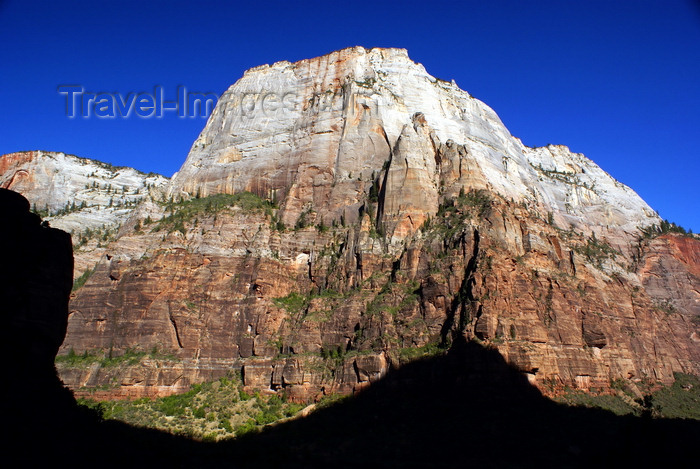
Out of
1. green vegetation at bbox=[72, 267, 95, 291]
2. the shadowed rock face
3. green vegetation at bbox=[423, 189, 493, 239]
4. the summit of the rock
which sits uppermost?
the summit of the rock

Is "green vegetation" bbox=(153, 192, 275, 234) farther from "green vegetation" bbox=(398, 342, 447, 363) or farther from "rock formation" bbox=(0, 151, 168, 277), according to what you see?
"green vegetation" bbox=(398, 342, 447, 363)

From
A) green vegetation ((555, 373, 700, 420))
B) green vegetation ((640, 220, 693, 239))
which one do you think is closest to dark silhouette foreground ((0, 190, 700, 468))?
green vegetation ((555, 373, 700, 420))

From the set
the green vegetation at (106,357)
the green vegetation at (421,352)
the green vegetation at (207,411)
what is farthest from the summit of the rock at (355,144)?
the green vegetation at (207,411)

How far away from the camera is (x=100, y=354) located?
70375mm

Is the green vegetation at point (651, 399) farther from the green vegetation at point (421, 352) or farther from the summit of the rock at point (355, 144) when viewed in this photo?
the summit of the rock at point (355, 144)

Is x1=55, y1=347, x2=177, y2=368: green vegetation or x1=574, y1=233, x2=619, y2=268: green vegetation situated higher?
x1=574, y1=233, x2=619, y2=268: green vegetation

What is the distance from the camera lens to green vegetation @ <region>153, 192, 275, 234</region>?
278ft

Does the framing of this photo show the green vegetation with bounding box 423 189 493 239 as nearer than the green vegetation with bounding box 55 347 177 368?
No

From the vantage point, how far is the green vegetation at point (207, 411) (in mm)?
60250

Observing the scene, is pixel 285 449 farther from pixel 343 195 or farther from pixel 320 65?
pixel 320 65

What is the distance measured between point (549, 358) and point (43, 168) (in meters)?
119

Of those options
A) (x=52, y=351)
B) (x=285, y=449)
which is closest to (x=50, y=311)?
(x=52, y=351)

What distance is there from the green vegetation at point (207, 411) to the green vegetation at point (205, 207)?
2566 cm

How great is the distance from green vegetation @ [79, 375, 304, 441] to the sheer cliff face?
87.2 inches
